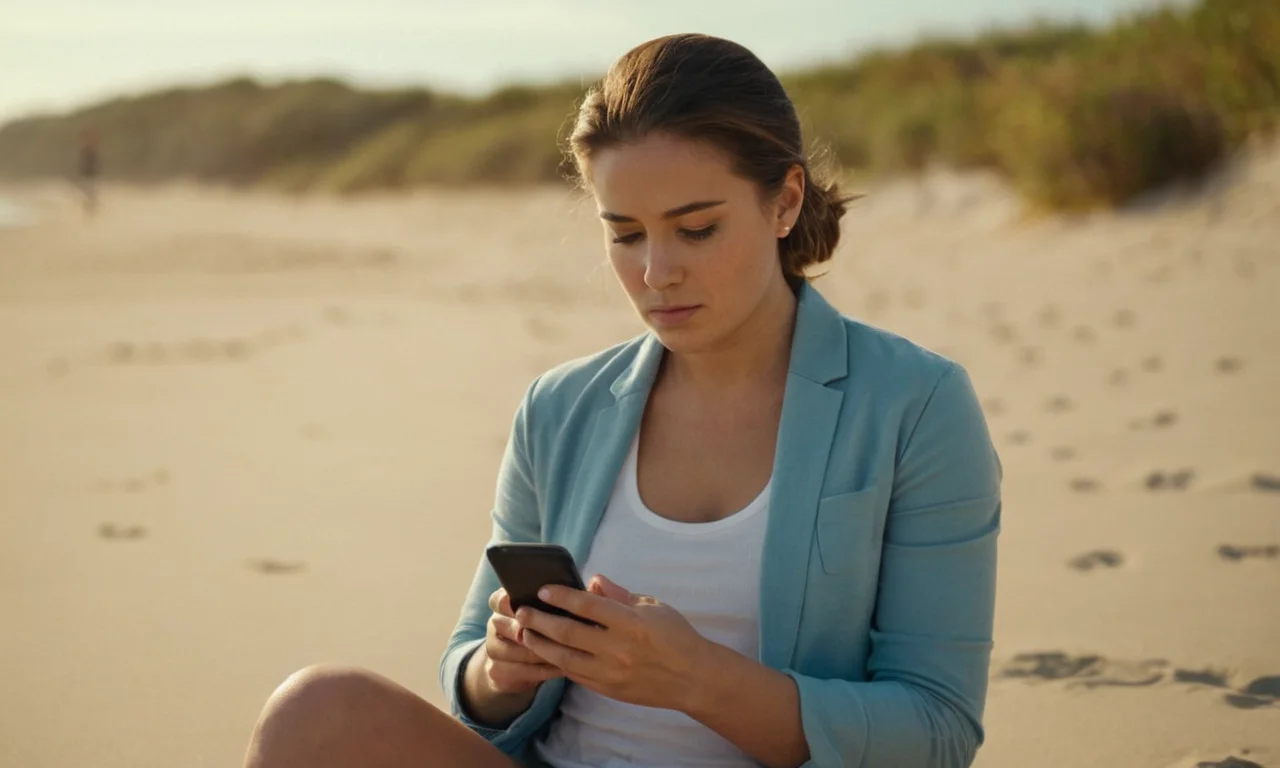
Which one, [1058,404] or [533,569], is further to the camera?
[1058,404]

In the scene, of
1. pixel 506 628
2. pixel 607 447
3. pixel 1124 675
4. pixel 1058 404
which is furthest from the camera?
pixel 1058 404

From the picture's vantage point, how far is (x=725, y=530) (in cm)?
231

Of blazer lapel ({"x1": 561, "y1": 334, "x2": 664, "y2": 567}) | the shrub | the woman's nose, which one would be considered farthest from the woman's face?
the shrub

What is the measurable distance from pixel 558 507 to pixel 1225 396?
4775 millimetres

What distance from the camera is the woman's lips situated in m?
2.43

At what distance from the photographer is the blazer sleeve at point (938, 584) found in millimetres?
2238

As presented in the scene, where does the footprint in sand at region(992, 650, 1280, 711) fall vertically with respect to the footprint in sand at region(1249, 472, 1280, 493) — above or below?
below

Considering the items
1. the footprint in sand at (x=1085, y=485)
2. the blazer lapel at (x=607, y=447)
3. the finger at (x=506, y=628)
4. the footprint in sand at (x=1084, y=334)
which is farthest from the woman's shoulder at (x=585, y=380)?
the footprint in sand at (x=1084, y=334)

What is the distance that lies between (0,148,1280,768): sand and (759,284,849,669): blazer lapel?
30.6 inches

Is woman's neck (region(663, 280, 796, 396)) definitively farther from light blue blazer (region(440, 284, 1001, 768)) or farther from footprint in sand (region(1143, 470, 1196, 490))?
footprint in sand (region(1143, 470, 1196, 490))

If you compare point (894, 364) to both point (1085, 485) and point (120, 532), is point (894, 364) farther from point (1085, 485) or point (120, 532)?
point (120, 532)

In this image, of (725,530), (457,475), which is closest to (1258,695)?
(725,530)

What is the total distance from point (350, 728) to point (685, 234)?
97 cm

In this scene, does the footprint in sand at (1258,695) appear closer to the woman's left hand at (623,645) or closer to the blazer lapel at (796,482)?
the blazer lapel at (796,482)
